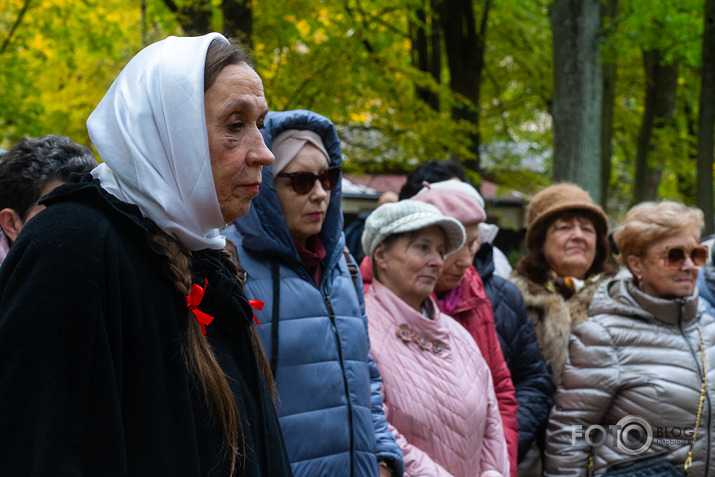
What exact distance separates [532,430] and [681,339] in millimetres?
900

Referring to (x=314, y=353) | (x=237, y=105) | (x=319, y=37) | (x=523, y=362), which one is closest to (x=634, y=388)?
(x=523, y=362)

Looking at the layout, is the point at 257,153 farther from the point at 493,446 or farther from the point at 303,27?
the point at 303,27

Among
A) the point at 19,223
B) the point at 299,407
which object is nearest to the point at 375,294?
the point at 299,407

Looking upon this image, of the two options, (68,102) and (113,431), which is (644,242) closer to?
(113,431)

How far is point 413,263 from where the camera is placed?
11.5ft

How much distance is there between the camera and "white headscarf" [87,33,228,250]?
1.62 meters

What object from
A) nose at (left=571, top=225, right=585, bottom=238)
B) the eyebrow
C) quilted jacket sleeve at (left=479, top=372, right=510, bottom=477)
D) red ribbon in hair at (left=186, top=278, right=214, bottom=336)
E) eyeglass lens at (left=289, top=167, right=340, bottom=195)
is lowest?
quilted jacket sleeve at (left=479, top=372, right=510, bottom=477)

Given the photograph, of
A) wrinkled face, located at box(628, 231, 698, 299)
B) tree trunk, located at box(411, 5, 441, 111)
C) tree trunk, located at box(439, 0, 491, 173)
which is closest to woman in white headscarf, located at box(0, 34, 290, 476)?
wrinkled face, located at box(628, 231, 698, 299)

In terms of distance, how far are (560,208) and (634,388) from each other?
4.29 feet

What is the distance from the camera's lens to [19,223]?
9.03 ft

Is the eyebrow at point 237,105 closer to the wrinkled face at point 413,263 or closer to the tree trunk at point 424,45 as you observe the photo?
the wrinkled face at point 413,263

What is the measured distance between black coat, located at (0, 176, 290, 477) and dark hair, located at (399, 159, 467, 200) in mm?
3614

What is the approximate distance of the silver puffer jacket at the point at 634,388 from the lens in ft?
12.2

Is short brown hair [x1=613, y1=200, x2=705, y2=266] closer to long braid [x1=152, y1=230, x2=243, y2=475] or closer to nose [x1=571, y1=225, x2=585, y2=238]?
→ nose [x1=571, y1=225, x2=585, y2=238]
